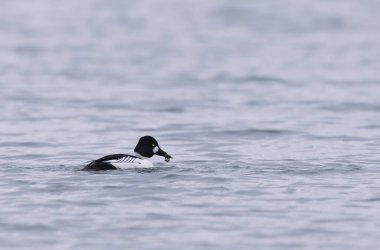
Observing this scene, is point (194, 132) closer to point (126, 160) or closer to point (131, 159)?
point (131, 159)

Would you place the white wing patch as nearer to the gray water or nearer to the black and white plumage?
the black and white plumage

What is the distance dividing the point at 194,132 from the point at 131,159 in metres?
7.00

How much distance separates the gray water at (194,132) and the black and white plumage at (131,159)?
181mm

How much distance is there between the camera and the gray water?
15.7m

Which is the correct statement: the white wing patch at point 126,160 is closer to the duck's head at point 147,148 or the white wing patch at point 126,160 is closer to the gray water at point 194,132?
the gray water at point 194,132

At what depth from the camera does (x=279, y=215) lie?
16344 millimetres

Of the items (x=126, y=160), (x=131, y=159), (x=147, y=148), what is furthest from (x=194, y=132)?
(x=126, y=160)

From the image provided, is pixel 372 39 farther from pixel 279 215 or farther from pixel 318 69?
pixel 279 215

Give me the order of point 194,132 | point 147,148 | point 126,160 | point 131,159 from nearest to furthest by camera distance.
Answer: point 126,160, point 131,159, point 147,148, point 194,132

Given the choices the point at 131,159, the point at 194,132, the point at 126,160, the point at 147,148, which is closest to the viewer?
the point at 126,160

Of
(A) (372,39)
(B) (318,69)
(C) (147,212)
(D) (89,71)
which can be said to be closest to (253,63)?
(B) (318,69)

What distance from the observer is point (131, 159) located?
20.3 metres

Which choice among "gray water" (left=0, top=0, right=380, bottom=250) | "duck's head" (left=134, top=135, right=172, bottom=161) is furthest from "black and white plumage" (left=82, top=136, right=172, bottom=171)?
"gray water" (left=0, top=0, right=380, bottom=250)

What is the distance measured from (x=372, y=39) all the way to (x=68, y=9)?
2567 cm
